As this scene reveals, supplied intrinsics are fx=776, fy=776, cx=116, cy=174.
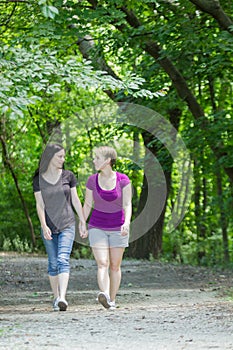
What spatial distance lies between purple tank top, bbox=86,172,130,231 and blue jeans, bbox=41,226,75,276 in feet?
1.08

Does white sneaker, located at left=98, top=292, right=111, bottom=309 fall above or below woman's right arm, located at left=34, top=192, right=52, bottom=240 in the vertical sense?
below

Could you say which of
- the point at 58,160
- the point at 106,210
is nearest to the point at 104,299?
the point at 106,210

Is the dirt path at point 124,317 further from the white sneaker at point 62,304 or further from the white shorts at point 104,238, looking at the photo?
the white shorts at point 104,238

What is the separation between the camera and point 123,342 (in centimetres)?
655

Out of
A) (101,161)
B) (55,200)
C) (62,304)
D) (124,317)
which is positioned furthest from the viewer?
(55,200)

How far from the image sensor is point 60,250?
941 centimetres

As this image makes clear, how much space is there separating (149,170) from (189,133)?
2351 millimetres

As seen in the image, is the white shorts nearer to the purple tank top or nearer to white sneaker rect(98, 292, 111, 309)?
the purple tank top

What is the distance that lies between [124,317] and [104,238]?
1.32m

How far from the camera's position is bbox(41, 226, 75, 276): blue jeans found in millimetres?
9375

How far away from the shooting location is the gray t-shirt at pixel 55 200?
9.43m

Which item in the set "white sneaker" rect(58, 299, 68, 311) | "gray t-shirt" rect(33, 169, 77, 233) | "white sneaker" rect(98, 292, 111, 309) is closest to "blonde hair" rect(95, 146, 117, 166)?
"gray t-shirt" rect(33, 169, 77, 233)

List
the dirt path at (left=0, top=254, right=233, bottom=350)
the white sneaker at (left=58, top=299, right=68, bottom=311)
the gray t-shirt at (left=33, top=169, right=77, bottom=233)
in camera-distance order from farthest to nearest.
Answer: the gray t-shirt at (left=33, top=169, right=77, bottom=233) → the white sneaker at (left=58, top=299, right=68, bottom=311) → the dirt path at (left=0, top=254, right=233, bottom=350)

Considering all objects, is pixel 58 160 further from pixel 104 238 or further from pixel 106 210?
pixel 104 238
